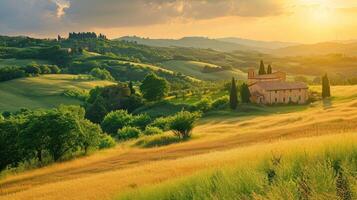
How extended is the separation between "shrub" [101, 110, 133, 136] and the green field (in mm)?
54829

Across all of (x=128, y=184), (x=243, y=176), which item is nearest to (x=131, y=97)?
(x=128, y=184)

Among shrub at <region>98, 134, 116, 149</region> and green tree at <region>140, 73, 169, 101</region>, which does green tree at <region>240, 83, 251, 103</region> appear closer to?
green tree at <region>140, 73, 169, 101</region>

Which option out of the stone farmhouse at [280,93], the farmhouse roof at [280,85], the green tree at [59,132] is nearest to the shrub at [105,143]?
the green tree at [59,132]

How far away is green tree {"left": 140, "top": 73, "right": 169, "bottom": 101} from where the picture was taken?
134 meters

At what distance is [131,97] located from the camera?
13712 cm

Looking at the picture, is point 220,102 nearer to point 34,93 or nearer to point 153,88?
point 153,88

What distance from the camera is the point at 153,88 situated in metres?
135

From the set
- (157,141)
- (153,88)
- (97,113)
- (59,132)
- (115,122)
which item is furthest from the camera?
(153,88)

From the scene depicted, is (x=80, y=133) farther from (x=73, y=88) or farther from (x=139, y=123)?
(x=73, y=88)

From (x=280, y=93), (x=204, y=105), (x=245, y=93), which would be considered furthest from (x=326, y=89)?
(x=204, y=105)

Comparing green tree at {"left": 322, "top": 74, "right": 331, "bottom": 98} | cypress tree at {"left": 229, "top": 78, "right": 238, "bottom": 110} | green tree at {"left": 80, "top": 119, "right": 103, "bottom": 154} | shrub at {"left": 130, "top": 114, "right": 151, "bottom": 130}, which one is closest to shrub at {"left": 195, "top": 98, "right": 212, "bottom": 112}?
cypress tree at {"left": 229, "top": 78, "right": 238, "bottom": 110}

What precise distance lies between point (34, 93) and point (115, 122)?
8063 centimetres

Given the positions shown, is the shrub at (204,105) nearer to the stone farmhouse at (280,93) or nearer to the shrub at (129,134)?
the stone farmhouse at (280,93)

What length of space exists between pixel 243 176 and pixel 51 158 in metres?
52.9
